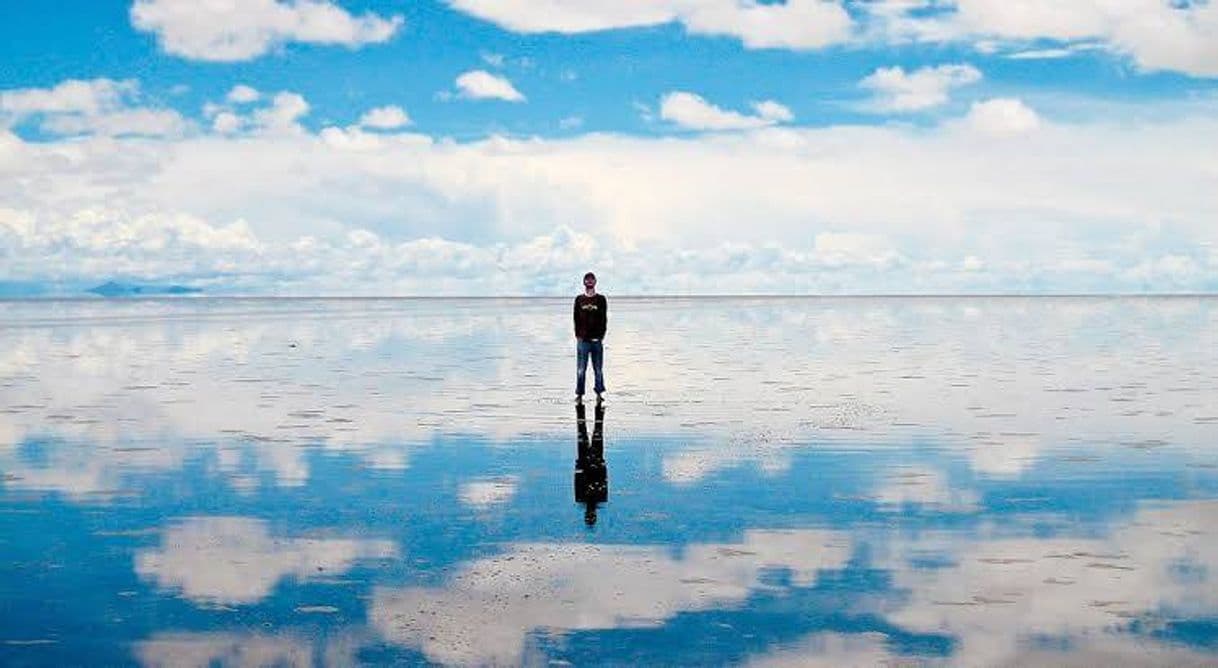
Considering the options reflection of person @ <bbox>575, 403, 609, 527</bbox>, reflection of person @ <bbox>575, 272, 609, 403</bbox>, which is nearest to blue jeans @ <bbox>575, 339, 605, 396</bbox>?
reflection of person @ <bbox>575, 272, 609, 403</bbox>

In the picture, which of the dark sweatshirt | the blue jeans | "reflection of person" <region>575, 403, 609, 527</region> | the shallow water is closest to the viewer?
the shallow water

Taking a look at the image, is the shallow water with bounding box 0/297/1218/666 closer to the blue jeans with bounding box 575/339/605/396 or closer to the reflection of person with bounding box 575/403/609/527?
the reflection of person with bounding box 575/403/609/527

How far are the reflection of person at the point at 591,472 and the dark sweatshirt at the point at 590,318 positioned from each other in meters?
3.54

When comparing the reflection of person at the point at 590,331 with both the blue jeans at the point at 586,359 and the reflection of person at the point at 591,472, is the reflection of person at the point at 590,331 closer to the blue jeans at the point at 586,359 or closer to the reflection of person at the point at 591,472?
the blue jeans at the point at 586,359

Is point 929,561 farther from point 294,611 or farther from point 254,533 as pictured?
point 254,533

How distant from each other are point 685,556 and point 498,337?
56176 mm

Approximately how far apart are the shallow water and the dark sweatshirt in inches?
62.1

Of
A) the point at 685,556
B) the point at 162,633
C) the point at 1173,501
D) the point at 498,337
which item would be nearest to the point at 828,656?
the point at 685,556

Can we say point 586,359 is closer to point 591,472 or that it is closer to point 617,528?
point 591,472

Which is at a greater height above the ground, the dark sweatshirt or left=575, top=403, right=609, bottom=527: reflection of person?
the dark sweatshirt

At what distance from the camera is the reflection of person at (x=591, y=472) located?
577 inches

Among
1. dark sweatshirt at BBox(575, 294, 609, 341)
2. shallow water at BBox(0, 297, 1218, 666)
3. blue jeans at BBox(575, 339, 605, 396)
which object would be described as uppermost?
dark sweatshirt at BBox(575, 294, 609, 341)

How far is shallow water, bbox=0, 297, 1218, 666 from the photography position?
8.98m

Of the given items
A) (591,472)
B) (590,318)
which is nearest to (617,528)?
(591,472)
